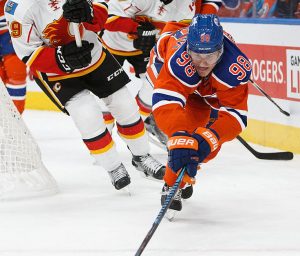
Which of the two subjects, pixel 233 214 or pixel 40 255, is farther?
pixel 233 214

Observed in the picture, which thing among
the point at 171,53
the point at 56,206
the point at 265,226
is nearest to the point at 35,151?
the point at 56,206

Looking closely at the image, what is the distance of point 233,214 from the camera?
146 inches

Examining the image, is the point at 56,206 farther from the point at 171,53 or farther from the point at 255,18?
the point at 255,18

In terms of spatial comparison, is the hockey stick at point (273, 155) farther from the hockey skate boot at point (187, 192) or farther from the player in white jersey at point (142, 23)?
the hockey skate boot at point (187, 192)

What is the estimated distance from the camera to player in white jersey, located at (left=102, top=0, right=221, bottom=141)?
4918 millimetres

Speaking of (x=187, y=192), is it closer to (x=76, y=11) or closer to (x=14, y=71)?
(x=76, y=11)

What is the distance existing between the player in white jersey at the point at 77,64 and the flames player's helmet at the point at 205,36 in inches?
27.3

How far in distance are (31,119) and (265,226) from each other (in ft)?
12.7

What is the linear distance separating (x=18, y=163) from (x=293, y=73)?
189 cm

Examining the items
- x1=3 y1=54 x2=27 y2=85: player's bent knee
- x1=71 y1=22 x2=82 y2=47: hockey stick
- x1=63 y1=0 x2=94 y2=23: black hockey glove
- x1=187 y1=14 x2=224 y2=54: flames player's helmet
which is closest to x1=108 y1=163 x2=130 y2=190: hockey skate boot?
x1=71 y1=22 x2=82 y2=47: hockey stick

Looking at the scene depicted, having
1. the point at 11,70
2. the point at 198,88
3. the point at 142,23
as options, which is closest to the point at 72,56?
the point at 198,88

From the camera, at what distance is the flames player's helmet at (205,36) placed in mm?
3279

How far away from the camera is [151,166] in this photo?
4324 millimetres

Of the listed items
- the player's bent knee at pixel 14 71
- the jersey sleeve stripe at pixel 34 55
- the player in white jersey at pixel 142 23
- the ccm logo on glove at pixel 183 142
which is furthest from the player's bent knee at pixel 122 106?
A: the player's bent knee at pixel 14 71
